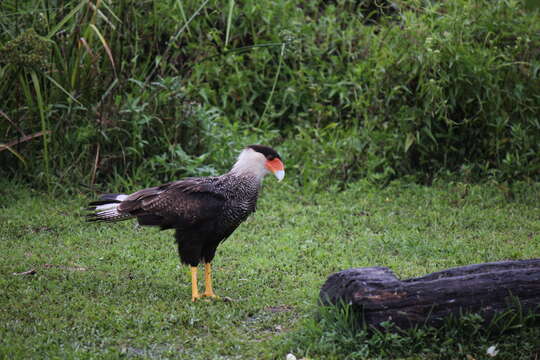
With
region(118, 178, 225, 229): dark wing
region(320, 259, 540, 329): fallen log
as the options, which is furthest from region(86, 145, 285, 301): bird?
region(320, 259, 540, 329): fallen log

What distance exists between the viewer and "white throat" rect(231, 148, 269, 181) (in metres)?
5.35

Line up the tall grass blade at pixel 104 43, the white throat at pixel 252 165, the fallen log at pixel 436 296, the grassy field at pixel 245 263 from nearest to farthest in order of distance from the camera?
1. the fallen log at pixel 436 296
2. the grassy field at pixel 245 263
3. the white throat at pixel 252 165
4. the tall grass blade at pixel 104 43

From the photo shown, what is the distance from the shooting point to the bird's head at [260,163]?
5363 mm

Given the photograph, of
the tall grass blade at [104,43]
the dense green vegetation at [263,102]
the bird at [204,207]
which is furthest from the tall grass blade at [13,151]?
the bird at [204,207]

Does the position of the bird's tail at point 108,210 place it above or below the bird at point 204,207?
below

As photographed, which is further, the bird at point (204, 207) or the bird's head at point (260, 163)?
the bird's head at point (260, 163)

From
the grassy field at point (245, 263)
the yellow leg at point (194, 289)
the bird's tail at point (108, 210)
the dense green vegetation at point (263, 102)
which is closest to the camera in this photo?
the grassy field at point (245, 263)

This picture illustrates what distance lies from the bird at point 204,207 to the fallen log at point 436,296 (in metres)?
1.27

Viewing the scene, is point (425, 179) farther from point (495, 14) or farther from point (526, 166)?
point (495, 14)

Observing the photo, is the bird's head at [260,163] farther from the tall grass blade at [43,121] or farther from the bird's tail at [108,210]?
the tall grass blade at [43,121]

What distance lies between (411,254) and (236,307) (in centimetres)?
187

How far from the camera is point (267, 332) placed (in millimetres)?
4641

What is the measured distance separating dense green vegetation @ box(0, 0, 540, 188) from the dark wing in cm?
220

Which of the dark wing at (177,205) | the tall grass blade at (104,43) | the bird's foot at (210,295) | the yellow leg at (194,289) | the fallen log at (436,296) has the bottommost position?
the bird's foot at (210,295)
